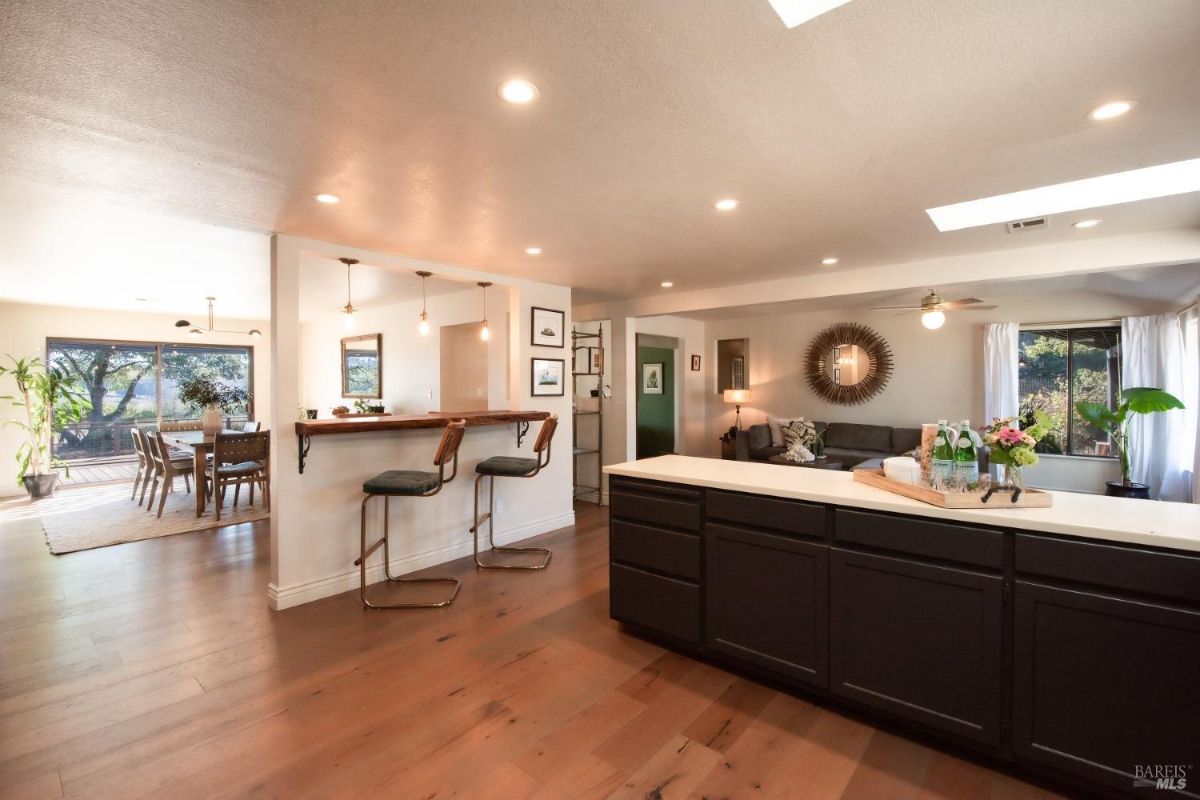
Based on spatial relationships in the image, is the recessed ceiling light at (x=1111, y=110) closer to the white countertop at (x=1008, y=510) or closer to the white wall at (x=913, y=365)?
the white countertop at (x=1008, y=510)

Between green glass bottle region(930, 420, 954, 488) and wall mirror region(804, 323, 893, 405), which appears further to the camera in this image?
wall mirror region(804, 323, 893, 405)

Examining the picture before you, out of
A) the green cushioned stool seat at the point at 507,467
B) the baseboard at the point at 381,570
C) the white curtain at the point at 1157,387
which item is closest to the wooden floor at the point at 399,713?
the baseboard at the point at 381,570

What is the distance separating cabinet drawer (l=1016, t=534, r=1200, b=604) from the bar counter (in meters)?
3.25

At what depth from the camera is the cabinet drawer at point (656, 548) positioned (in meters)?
2.56

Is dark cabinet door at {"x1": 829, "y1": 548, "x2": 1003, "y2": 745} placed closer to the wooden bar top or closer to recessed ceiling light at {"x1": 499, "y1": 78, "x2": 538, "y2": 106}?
recessed ceiling light at {"x1": 499, "y1": 78, "x2": 538, "y2": 106}

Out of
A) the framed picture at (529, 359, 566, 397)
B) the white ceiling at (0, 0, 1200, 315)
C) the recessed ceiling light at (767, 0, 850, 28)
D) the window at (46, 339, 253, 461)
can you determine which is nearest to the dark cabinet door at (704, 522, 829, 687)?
the white ceiling at (0, 0, 1200, 315)

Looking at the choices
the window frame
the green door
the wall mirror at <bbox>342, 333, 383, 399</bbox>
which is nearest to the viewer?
the window frame

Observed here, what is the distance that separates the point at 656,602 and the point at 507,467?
1664 mm

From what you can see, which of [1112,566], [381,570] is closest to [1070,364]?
[1112,566]

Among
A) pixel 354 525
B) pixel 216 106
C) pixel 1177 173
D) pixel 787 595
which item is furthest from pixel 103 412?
pixel 1177 173

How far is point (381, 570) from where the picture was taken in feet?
12.2

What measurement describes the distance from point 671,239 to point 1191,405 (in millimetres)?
5209

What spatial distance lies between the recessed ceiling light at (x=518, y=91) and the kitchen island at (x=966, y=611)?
1.78 meters

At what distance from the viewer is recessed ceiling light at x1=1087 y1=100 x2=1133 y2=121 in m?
1.79
